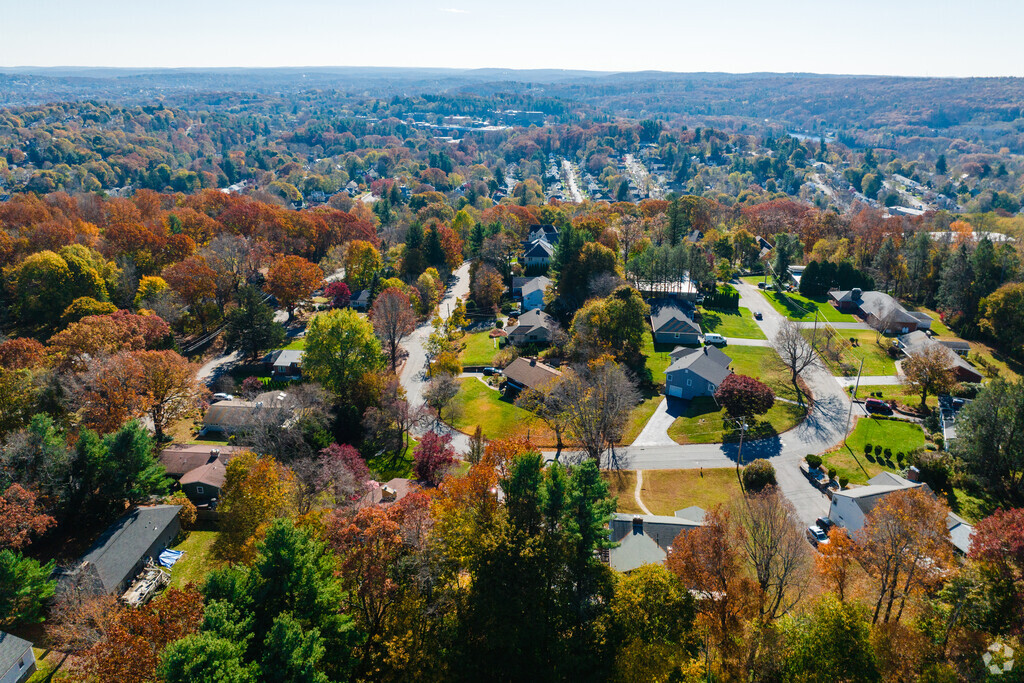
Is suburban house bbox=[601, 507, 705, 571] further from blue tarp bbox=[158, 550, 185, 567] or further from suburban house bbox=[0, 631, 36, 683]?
suburban house bbox=[0, 631, 36, 683]

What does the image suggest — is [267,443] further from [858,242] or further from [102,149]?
[102,149]

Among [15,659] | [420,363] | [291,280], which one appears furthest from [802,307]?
[15,659]

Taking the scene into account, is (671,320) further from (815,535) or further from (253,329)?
(253,329)

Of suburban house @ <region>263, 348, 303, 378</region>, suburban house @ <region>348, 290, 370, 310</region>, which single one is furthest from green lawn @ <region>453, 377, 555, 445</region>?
suburban house @ <region>348, 290, 370, 310</region>

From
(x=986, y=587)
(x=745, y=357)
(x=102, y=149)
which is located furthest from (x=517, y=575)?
(x=102, y=149)

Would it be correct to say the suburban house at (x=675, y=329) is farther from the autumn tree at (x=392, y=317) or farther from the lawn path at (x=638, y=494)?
the autumn tree at (x=392, y=317)

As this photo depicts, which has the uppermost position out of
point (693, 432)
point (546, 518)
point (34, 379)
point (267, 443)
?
point (546, 518)

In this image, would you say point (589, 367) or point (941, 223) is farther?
point (941, 223)
